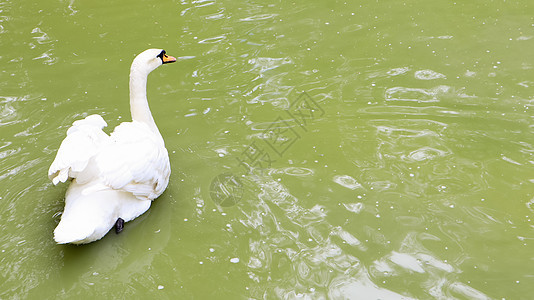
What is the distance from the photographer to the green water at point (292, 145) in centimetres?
399

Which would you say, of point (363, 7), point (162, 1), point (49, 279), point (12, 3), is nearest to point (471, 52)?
point (363, 7)

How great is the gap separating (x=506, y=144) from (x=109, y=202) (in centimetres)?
332

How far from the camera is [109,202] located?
4195 mm

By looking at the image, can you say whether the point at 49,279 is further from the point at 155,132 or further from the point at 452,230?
the point at 452,230

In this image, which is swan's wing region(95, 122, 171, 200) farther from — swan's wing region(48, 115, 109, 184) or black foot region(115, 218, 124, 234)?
black foot region(115, 218, 124, 234)

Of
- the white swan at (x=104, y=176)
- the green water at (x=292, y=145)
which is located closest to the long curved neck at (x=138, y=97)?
the white swan at (x=104, y=176)

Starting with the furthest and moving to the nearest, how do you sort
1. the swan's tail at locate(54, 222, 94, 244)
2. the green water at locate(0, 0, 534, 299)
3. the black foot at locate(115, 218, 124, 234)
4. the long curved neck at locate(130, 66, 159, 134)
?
the long curved neck at locate(130, 66, 159, 134)
the black foot at locate(115, 218, 124, 234)
the green water at locate(0, 0, 534, 299)
the swan's tail at locate(54, 222, 94, 244)

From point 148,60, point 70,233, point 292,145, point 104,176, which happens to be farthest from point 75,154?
point 292,145

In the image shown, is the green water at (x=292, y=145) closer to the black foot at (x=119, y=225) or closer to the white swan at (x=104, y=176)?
the black foot at (x=119, y=225)

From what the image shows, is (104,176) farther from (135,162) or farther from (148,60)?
(148,60)

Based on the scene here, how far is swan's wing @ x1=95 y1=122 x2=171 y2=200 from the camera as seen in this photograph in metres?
4.18

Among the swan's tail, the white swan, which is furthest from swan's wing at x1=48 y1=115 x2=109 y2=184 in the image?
the swan's tail

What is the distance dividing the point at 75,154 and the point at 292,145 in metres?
1.98

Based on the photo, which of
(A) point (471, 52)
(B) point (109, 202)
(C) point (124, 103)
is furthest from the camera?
(A) point (471, 52)
